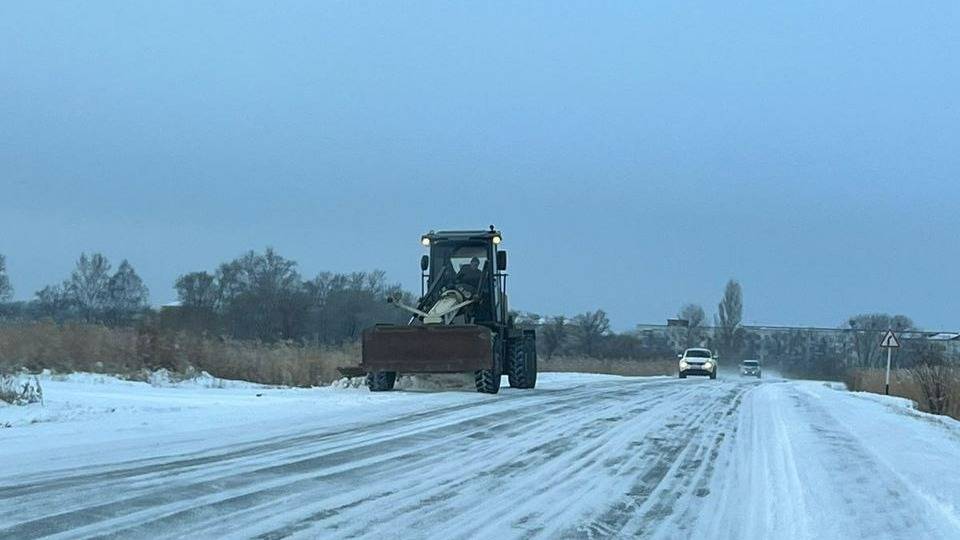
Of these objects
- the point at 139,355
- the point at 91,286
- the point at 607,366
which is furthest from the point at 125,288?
the point at 139,355

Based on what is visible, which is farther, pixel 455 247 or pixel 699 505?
pixel 455 247

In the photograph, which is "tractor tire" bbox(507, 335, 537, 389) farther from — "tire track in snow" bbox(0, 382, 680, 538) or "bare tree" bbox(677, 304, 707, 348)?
"bare tree" bbox(677, 304, 707, 348)

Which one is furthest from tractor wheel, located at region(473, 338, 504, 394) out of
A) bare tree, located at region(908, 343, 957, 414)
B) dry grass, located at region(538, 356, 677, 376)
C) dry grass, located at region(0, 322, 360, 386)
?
dry grass, located at region(538, 356, 677, 376)

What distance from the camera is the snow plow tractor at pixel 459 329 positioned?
21328mm

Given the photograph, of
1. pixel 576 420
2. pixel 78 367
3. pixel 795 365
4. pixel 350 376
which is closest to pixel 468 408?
pixel 576 420

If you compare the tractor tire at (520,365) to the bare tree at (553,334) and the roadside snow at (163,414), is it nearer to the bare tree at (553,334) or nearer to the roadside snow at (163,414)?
the roadside snow at (163,414)

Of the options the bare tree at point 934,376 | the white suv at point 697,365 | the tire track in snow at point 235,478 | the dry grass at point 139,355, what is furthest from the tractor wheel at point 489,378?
the white suv at point 697,365

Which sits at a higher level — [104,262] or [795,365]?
[104,262]

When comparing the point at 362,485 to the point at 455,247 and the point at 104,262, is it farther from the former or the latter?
the point at 104,262

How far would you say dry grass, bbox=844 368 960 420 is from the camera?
24016 mm

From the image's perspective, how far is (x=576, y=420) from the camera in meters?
15.6

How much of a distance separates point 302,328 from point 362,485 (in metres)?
69.1

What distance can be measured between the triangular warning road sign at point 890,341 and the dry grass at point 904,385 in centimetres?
93

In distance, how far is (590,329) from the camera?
96062mm
